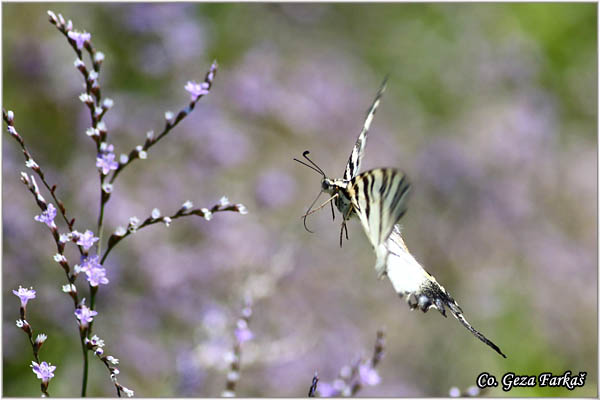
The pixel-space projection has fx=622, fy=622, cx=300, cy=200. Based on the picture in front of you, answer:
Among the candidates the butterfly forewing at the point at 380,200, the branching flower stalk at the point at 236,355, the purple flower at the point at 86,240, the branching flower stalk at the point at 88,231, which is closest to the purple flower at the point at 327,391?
the branching flower stalk at the point at 236,355

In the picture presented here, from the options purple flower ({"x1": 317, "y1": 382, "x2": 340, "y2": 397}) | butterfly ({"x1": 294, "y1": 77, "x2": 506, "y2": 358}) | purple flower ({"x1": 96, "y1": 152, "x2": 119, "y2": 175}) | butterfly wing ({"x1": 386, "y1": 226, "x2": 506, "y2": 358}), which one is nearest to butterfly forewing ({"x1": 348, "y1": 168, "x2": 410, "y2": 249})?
butterfly ({"x1": 294, "y1": 77, "x2": 506, "y2": 358})

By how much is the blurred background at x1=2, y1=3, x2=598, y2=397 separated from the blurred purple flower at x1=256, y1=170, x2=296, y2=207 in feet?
0.08

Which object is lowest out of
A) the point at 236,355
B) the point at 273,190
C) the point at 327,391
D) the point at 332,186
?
the point at 327,391

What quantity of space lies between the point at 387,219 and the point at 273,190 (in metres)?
2.97

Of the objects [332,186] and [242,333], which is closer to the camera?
[242,333]

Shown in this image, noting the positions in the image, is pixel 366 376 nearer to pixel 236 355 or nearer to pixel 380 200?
pixel 236 355

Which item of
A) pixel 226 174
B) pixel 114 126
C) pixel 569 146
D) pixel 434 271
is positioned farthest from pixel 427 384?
pixel 569 146

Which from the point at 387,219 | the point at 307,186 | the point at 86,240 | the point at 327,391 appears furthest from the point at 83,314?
the point at 307,186

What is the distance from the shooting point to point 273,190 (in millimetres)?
5422

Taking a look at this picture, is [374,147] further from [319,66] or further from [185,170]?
[185,170]

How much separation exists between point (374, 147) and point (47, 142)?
3.78 m

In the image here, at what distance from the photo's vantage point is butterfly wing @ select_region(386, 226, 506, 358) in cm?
280

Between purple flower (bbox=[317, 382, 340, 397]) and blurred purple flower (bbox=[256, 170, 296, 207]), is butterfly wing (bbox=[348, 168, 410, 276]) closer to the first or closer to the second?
purple flower (bbox=[317, 382, 340, 397])

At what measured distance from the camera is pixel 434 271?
21.4 ft
